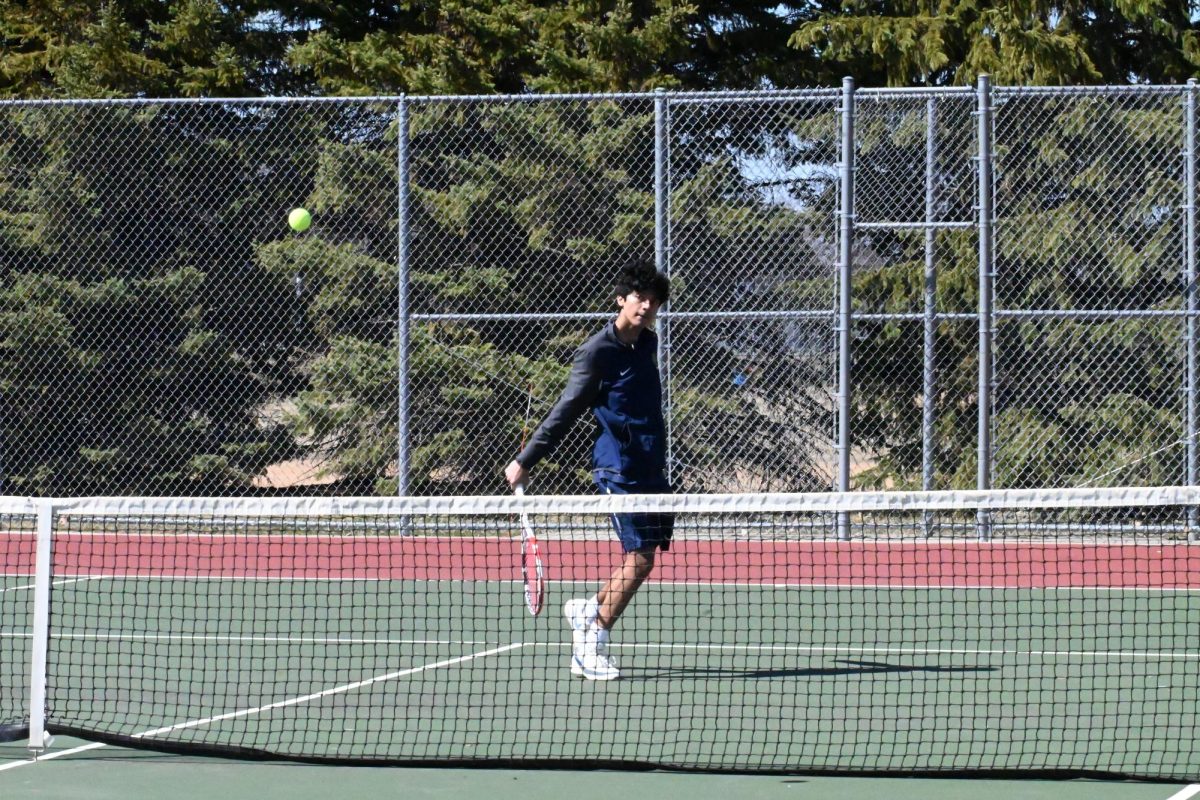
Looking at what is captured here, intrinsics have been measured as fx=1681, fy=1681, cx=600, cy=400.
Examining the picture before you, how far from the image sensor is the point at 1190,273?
9883 mm

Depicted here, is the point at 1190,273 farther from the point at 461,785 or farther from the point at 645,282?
the point at 461,785

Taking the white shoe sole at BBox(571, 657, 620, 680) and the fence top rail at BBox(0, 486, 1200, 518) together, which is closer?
the fence top rail at BBox(0, 486, 1200, 518)

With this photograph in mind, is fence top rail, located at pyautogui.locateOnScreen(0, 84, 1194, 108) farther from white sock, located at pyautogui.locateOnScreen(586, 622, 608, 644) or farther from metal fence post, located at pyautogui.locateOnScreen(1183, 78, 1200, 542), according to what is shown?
white sock, located at pyautogui.locateOnScreen(586, 622, 608, 644)

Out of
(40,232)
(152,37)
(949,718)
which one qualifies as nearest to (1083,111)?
(949,718)

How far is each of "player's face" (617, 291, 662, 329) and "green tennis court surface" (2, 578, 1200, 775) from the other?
1219 millimetres

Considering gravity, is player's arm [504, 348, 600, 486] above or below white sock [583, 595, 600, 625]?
above

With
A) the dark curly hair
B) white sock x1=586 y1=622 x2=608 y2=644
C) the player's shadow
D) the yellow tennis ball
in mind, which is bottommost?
the player's shadow

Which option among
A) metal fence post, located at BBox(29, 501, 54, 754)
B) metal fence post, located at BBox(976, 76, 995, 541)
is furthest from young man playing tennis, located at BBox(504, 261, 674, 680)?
metal fence post, located at BBox(976, 76, 995, 541)

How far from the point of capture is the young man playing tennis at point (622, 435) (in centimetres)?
625

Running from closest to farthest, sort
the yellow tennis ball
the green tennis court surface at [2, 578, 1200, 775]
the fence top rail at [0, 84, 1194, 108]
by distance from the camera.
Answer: the green tennis court surface at [2, 578, 1200, 775] < the fence top rail at [0, 84, 1194, 108] < the yellow tennis ball

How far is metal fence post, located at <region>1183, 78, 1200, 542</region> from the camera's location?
32.3 ft

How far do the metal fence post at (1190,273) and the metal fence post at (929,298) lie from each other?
1.45 m

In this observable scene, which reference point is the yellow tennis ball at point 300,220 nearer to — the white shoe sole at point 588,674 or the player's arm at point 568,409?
the player's arm at point 568,409

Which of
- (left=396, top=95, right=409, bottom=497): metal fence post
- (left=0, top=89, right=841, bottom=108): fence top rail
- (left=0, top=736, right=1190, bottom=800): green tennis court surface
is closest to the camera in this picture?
(left=0, top=736, right=1190, bottom=800): green tennis court surface
